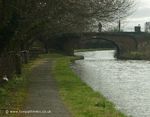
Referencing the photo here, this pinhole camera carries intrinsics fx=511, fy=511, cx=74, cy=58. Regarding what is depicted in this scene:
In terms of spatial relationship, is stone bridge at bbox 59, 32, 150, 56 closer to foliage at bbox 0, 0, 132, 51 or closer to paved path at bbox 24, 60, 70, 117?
foliage at bbox 0, 0, 132, 51

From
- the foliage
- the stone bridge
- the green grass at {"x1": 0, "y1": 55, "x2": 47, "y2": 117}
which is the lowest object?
the stone bridge

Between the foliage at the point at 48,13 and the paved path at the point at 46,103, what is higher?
the foliage at the point at 48,13

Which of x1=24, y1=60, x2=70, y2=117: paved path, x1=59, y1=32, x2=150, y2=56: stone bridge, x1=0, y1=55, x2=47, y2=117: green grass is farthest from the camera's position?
x1=59, y1=32, x2=150, y2=56: stone bridge

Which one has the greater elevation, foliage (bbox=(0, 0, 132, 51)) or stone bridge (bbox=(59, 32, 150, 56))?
foliage (bbox=(0, 0, 132, 51))

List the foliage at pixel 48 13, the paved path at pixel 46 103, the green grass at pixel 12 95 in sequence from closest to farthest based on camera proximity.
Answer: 1. the paved path at pixel 46 103
2. the green grass at pixel 12 95
3. the foliage at pixel 48 13

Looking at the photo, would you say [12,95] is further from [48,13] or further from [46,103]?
[48,13]

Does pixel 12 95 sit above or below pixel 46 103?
below

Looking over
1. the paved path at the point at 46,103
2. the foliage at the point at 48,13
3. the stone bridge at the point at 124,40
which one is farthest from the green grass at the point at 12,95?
the stone bridge at the point at 124,40

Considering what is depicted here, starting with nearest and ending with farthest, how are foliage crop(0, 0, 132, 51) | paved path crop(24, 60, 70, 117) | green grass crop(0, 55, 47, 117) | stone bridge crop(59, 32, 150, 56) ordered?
paved path crop(24, 60, 70, 117) → green grass crop(0, 55, 47, 117) → foliage crop(0, 0, 132, 51) → stone bridge crop(59, 32, 150, 56)

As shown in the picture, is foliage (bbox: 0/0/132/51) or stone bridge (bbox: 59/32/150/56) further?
stone bridge (bbox: 59/32/150/56)

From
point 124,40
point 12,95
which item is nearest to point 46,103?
point 12,95

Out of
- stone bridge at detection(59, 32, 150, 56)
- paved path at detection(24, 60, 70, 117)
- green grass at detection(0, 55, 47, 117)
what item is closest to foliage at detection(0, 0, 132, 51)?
green grass at detection(0, 55, 47, 117)

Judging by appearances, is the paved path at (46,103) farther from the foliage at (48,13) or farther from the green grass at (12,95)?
the foliage at (48,13)

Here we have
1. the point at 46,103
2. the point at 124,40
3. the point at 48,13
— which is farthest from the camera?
the point at 124,40
